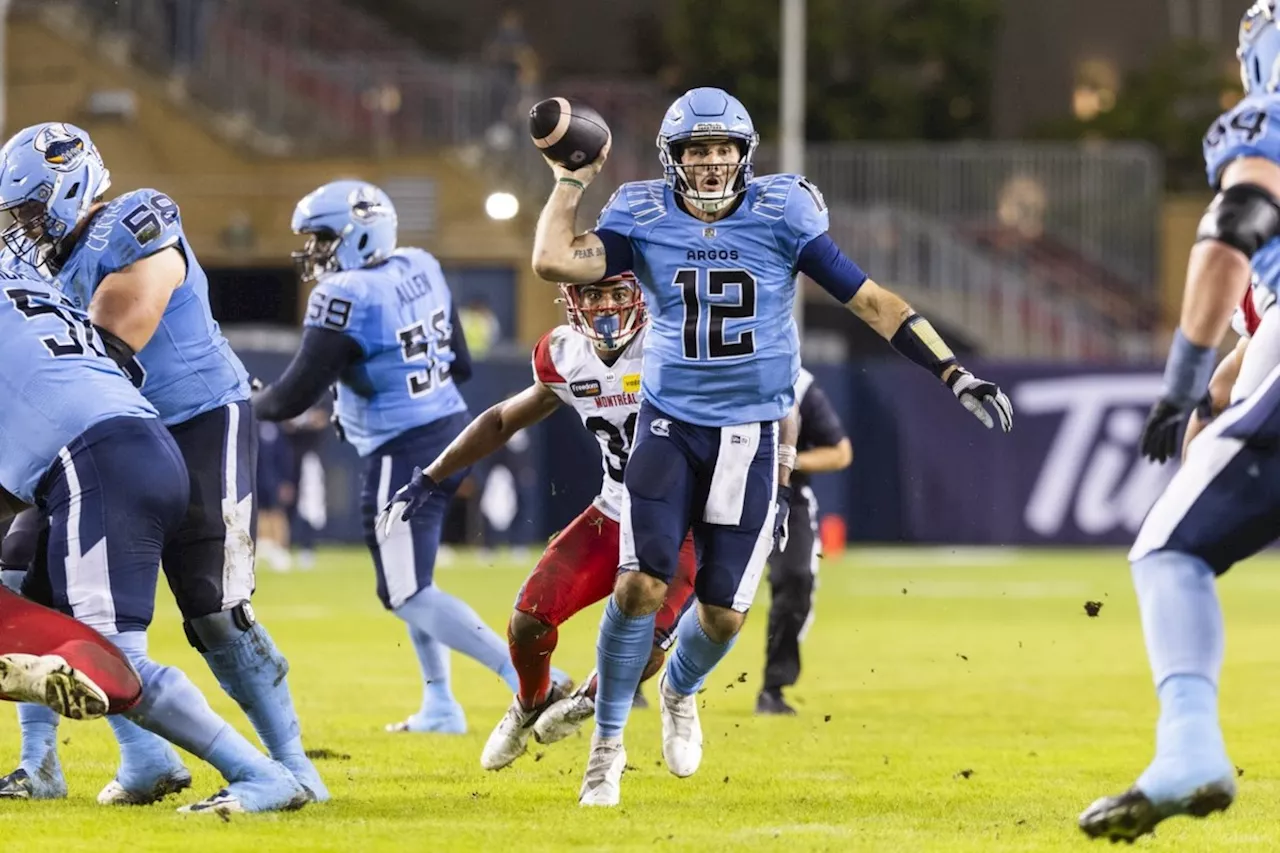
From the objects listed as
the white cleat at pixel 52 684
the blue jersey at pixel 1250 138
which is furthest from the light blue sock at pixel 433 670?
the blue jersey at pixel 1250 138

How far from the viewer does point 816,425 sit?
9172mm

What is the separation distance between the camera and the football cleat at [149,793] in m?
6.14

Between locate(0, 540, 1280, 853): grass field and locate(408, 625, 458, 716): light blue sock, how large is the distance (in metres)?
0.20

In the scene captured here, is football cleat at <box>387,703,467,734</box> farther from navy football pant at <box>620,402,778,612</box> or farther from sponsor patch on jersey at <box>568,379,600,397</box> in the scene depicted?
navy football pant at <box>620,402,778,612</box>

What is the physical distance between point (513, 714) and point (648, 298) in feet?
4.84

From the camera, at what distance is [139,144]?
82.7 ft

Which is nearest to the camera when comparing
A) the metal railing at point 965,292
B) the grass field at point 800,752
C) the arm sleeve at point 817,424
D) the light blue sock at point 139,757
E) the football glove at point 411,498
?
the grass field at point 800,752

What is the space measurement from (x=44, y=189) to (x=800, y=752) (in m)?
3.35

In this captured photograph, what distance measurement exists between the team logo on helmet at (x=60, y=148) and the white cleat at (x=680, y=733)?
236 cm

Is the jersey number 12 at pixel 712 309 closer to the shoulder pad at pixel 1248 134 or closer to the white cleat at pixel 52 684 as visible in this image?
the shoulder pad at pixel 1248 134

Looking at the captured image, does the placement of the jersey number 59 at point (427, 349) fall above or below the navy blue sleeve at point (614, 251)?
below

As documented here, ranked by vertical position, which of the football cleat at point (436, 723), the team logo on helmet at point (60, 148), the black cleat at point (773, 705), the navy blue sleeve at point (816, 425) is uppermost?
the team logo on helmet at point (60, 148)

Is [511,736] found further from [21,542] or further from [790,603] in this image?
[790,603]

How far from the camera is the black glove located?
199 inches
